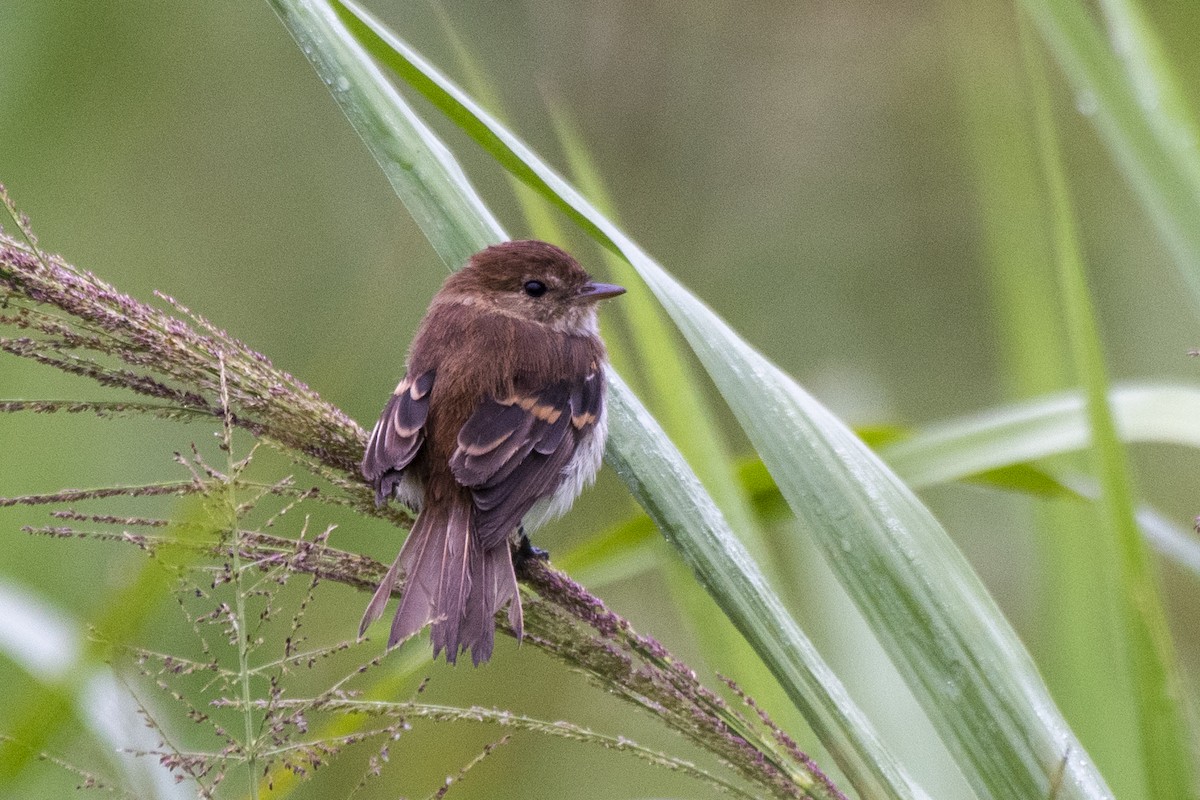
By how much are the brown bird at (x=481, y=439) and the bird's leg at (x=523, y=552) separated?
0.5 inches

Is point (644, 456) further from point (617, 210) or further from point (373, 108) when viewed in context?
point (617, 210)

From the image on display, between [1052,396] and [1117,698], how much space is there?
26.3 inches

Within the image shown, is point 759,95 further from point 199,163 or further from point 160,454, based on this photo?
point 160,454

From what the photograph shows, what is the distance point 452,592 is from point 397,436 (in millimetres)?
403

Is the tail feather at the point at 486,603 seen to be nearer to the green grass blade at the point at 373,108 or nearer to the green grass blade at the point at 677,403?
the green grass blade at the point at 677,403

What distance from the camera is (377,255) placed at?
4809mm

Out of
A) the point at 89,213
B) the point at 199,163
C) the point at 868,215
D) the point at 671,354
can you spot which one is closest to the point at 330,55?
the point at 671,354

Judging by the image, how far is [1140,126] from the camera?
6.33ft

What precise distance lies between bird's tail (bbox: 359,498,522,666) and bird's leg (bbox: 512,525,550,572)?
24 millimetres

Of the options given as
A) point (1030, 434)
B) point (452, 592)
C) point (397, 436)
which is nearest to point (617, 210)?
point (397, 436)

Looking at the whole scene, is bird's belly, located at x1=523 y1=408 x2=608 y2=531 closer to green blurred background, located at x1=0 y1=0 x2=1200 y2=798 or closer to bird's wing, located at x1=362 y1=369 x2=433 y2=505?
bird's wing, located at x1=362 y1=369 x2=433 y2=505

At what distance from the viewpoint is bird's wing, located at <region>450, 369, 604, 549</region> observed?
7.98 ft

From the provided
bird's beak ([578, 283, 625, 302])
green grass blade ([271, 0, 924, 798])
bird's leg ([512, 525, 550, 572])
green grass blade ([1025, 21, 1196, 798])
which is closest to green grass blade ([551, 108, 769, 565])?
green grass blade ([271, 0, 924, 798])

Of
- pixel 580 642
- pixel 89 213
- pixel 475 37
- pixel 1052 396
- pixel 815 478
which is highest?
pixel 475 37
